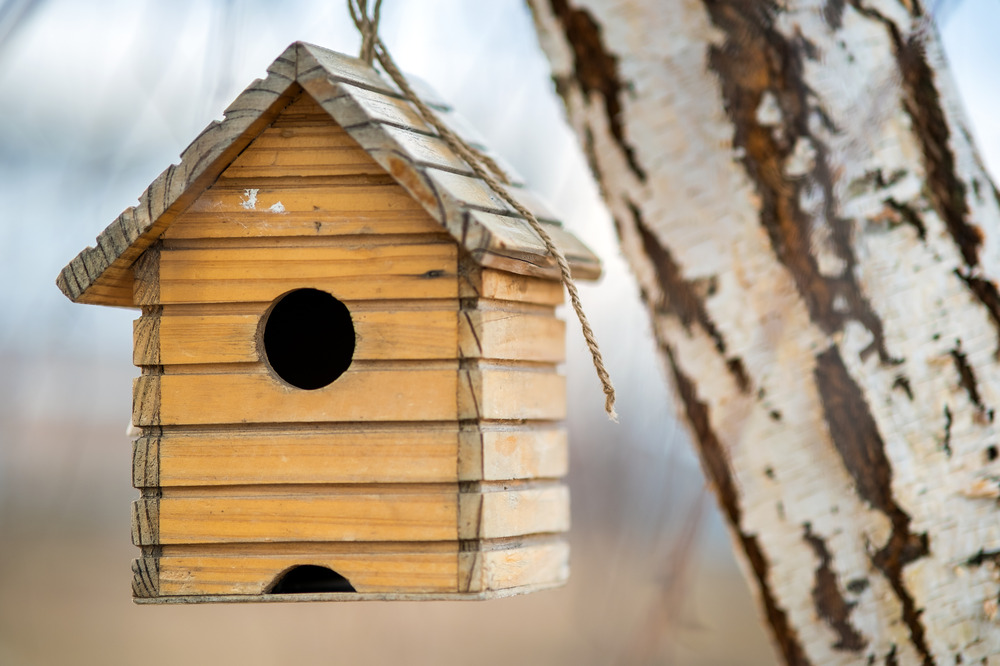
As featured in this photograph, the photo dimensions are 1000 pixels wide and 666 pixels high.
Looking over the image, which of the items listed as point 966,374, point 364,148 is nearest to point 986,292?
point 966,374

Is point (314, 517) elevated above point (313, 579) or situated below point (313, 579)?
above

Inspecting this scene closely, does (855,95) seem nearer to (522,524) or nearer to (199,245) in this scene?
(522,524)

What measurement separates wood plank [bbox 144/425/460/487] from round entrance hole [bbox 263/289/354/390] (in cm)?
32

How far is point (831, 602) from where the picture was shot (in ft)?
3.59

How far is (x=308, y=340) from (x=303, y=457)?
427 millimetres

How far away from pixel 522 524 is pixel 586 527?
1118 mm

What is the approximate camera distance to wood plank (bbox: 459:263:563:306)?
4.53ft

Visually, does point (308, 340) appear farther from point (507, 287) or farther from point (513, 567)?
point (513, 567)

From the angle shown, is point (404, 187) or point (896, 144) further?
point (404, 187)

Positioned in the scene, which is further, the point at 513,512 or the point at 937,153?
the point at 513,512

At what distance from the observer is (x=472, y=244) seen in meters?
1.31

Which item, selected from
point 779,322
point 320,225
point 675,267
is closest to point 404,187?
point 320,225

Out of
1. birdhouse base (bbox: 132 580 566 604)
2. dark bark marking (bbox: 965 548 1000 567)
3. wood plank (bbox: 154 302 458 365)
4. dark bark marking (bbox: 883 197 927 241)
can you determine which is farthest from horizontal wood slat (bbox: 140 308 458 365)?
dark bark marking (bbox: 965 548 1000 567)

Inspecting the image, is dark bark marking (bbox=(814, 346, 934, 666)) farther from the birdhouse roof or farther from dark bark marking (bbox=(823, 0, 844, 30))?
the birdhouse roof
